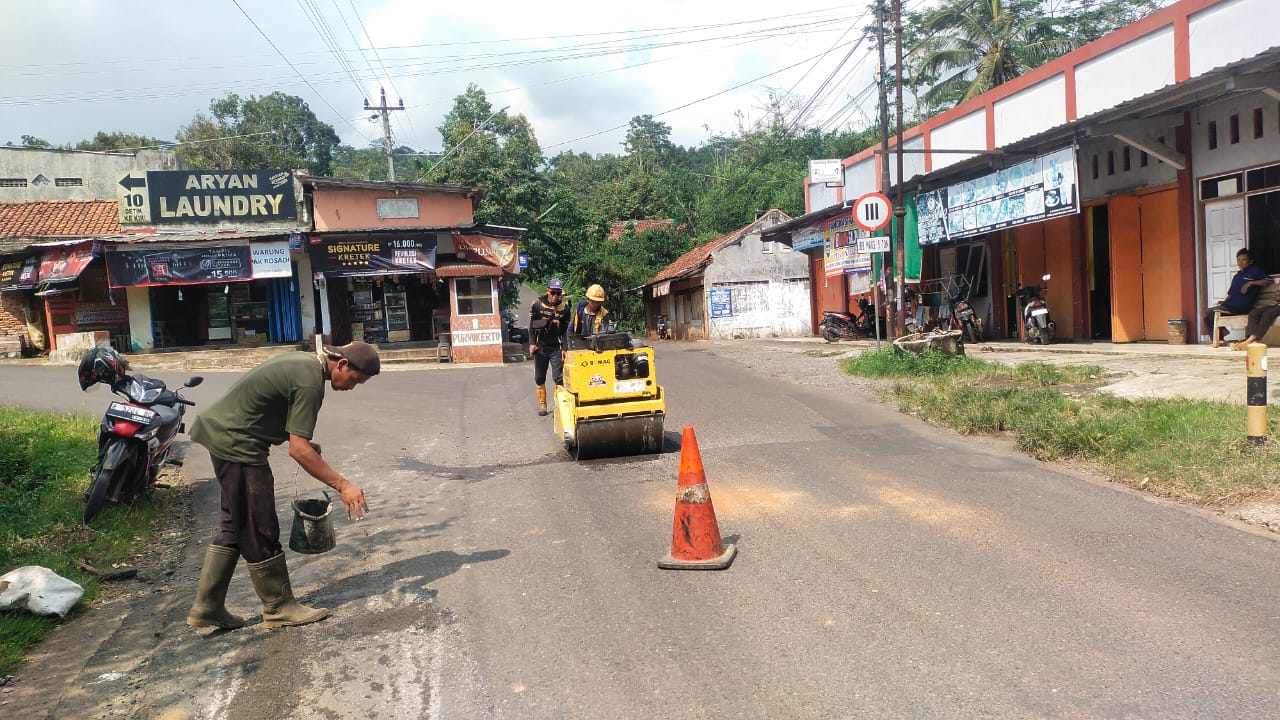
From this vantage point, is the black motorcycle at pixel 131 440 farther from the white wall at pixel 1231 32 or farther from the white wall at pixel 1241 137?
the white wall at pixel 1231 32

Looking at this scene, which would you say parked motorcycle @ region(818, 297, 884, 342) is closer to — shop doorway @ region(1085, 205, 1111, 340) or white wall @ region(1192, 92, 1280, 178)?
shop doorway @ region(1085, 205, 1111, 340)

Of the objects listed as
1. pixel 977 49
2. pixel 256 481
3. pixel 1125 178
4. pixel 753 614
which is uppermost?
pixel 977 49

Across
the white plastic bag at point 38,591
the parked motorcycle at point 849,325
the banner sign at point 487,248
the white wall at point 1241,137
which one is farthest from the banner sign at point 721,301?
the white plastic bag at point 38,591

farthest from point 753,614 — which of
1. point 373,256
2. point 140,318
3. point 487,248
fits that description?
point 140,318

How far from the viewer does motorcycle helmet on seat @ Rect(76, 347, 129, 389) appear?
6.82 metres

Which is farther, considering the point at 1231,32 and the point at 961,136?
the point at 961,136

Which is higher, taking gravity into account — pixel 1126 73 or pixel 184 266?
pixel 1126 73

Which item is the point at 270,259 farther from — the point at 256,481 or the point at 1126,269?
the point at 256,481

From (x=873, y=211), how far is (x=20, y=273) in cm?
2293

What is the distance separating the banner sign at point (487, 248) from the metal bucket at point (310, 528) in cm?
1983

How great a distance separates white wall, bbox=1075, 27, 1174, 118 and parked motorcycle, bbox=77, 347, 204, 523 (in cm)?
1426

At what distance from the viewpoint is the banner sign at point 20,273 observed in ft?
78.2

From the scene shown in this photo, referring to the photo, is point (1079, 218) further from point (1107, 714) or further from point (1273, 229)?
point (1107, 714)

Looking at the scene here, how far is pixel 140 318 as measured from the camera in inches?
981
